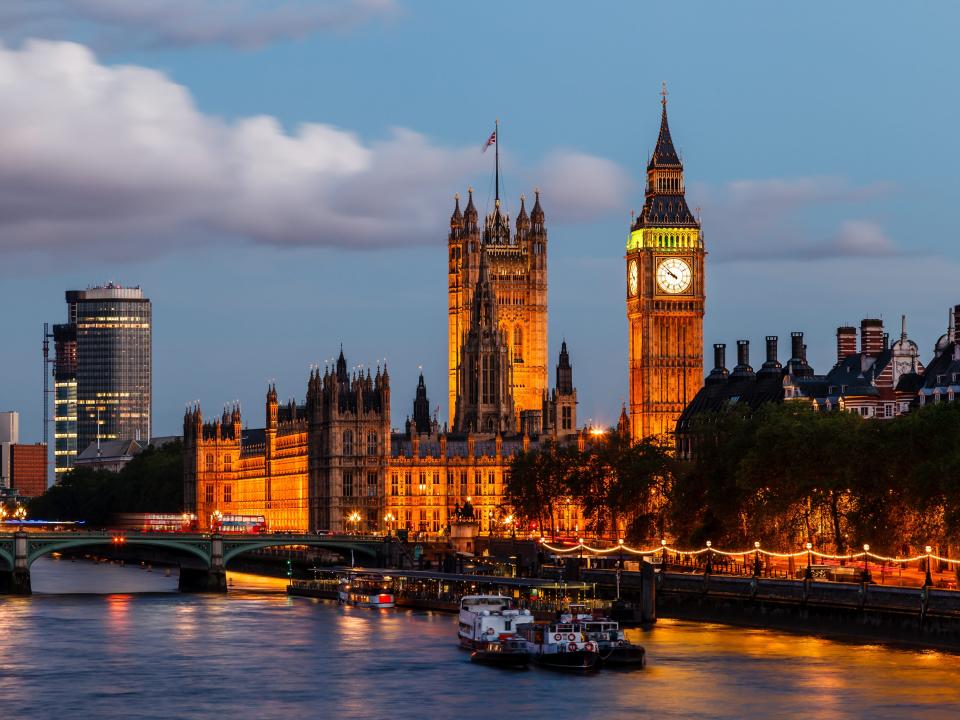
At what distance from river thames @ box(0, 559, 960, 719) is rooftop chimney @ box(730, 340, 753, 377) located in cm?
6193

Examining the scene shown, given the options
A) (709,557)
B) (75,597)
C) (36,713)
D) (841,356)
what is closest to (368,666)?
(36,713)

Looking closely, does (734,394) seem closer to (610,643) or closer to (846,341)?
(846,341)

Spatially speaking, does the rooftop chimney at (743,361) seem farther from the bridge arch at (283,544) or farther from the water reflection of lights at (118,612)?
the water reflection of lights at (118,612)

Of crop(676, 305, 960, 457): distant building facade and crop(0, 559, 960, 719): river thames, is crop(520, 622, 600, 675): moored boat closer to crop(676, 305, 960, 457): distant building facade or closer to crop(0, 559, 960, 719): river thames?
crop(0, 559, 960, 719): river thames

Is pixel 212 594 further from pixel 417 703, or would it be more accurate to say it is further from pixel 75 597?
pixel 417 703

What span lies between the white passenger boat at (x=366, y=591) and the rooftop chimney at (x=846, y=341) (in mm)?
41714

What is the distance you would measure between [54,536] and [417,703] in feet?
225

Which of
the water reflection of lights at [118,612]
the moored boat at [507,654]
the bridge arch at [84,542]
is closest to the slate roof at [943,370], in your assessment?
the moored boat at [507,654]

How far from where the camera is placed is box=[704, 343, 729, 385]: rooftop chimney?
18712cm

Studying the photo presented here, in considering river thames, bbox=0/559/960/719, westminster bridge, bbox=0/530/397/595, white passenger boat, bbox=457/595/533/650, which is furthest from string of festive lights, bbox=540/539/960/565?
white passenger boat, bbox=457/595/533/650

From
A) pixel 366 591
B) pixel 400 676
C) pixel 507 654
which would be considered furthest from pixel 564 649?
pixel 366 591

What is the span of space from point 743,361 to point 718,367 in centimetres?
883

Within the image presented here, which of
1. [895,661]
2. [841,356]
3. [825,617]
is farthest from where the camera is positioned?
[841,356]

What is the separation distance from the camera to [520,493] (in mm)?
184375
